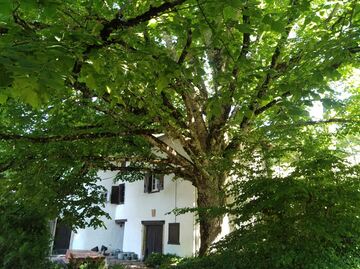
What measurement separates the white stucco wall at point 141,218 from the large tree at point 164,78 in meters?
3.88

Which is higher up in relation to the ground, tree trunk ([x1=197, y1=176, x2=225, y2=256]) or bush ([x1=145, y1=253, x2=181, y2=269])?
tree trunk ([x1=197, y1=176, x2=225, y2=256])

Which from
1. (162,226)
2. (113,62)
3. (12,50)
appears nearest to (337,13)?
(113,62)

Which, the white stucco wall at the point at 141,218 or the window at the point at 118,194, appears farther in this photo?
the window at the point at 118,194

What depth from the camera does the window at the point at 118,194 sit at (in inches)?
869

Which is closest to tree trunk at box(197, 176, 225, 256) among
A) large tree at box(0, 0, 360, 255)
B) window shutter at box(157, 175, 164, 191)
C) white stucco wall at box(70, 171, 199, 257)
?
large tree at box(0, 0, 360, 255)

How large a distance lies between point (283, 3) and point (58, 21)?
19.2 feet

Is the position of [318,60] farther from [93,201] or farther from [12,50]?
[93,201]

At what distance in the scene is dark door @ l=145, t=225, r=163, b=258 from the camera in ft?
57.0

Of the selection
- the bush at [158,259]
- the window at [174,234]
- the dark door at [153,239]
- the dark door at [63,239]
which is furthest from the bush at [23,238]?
the dark door at [63,239]

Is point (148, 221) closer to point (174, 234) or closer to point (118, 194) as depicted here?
point (174, 234)

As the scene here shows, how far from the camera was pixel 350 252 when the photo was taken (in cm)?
455

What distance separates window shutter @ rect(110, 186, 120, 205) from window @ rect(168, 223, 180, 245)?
7047 millimetres

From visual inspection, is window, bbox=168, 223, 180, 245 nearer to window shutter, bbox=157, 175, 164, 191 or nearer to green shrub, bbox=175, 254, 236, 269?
window shutter, bbox=157, 175, 164, 191

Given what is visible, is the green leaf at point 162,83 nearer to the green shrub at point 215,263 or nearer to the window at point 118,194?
the green shrub at point 215,263
